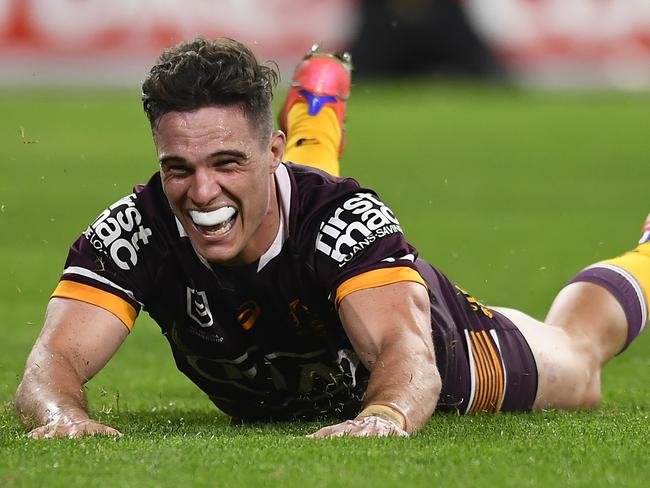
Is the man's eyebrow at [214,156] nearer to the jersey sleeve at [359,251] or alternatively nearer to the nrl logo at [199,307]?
the jersey sleeve at [359,251]

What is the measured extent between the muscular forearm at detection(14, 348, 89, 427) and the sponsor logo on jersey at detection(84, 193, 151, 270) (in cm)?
41

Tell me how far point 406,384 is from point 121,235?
1.18 meters

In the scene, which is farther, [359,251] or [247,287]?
[247,287]

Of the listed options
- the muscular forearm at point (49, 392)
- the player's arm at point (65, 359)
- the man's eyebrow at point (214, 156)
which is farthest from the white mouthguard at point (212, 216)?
the muscular forearm at point (49, 392)

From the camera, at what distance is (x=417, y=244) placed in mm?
12242

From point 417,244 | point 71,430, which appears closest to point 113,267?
point 71,430

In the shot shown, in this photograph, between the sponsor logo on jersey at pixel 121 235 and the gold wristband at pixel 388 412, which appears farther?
the sponsor logo on jersey at pixel 121 235

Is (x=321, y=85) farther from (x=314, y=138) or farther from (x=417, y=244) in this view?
(x=417, y=244)

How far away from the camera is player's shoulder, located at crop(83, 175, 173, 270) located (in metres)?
5.39

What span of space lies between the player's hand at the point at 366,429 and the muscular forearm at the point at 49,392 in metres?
0.84

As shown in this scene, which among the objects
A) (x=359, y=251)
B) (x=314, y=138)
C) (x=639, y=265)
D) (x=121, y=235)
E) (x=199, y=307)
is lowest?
(x=639, y=265)

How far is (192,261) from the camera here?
17.7ft

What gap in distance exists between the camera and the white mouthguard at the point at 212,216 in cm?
506

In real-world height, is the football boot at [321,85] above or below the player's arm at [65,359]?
above
